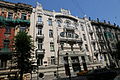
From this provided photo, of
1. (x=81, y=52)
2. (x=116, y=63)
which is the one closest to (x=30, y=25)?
(x=81, y=52)

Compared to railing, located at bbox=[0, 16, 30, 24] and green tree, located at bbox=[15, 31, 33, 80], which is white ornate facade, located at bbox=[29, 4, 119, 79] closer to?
railing, located at bbox=[0, 16, 30, 24]

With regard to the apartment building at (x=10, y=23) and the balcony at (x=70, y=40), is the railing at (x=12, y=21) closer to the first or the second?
the apartment building at (x=10, y=23)

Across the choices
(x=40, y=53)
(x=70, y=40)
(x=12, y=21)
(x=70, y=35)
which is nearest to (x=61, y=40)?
(x=70, y=40)

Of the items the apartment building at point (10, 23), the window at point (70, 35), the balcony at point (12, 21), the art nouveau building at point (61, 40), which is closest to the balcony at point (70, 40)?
the art nouveau building at point (61, 40)

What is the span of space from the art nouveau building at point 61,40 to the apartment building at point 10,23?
1930mm

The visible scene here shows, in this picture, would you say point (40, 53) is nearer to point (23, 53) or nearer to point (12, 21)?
point (23, 53)

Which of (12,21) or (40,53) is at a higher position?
(12,21)

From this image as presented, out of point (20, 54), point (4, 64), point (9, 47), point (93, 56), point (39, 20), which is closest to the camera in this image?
point (20, 54)

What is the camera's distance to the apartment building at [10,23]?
752 inches

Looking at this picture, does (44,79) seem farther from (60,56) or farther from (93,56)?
(93,56)

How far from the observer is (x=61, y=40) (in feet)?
87.5

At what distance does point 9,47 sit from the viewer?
20.1m

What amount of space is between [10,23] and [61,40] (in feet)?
40.4

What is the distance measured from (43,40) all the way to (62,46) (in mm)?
5261
